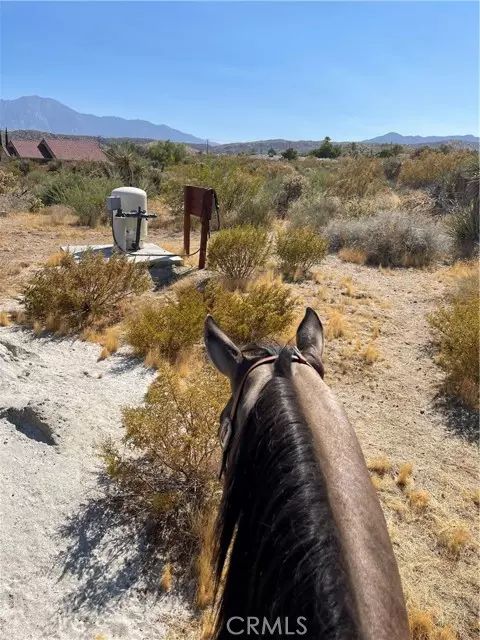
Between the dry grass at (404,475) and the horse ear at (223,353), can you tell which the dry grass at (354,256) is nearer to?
the dry grass at (404,475)

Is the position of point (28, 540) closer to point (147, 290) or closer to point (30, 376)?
point (30, 376)

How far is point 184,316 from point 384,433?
252cm

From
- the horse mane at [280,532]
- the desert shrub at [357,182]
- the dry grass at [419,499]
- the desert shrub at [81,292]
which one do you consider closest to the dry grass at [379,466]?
the dry grass at [419,499]

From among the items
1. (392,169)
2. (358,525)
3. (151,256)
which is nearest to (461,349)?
(358,525)

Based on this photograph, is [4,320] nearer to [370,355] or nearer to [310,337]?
[370,355]

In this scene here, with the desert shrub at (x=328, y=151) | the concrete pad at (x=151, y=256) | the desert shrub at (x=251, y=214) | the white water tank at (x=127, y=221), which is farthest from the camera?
the desert shrub at (x=328, y=151)

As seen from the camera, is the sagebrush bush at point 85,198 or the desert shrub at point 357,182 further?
the desert shrub at point 357,182

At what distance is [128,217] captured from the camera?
8.42 meters

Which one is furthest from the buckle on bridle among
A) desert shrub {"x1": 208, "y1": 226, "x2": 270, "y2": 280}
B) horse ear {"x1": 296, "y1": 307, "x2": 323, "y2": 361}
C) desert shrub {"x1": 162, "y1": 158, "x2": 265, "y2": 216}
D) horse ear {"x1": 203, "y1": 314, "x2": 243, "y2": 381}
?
desert shrub {"x1": 162, "y1": 158, "x2": 265, "y2": 216}

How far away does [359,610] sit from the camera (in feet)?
2.67

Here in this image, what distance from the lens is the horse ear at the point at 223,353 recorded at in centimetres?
153

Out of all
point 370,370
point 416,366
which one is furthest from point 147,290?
point 416,366

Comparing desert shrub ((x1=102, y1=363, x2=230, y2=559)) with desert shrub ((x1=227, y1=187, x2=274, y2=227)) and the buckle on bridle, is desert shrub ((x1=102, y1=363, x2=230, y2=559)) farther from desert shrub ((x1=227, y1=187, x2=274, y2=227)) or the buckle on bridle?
desert shrub ((x1=227, y1=187, x2=274, y2=227))

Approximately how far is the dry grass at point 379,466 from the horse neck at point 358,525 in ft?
8.73
